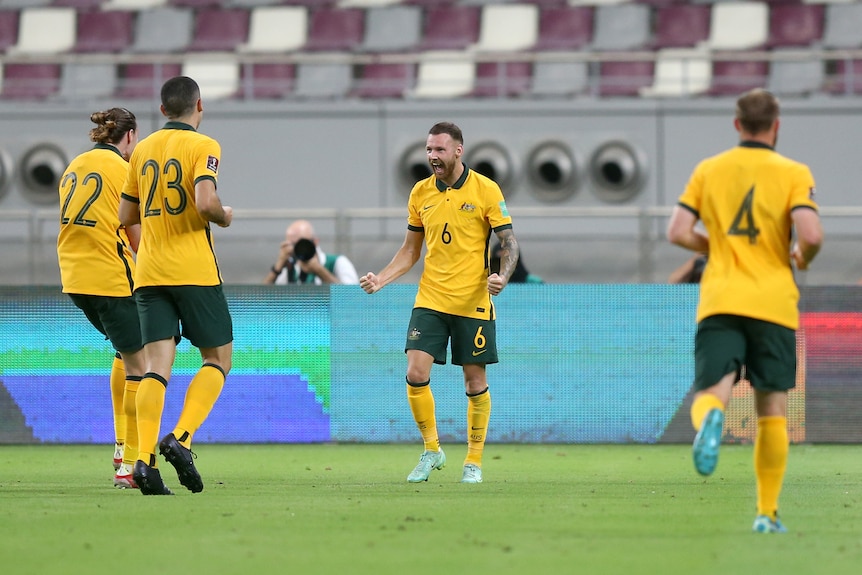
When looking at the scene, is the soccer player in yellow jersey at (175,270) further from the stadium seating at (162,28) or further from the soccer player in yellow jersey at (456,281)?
the stadium seating at (162,28)

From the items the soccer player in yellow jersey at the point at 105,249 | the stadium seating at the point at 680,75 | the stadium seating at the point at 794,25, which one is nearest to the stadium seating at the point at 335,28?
the stadium seating at the point at 680,75

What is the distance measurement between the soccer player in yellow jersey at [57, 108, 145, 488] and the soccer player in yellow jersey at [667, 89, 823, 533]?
11.6 feet

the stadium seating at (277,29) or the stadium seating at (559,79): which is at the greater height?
the stadium seating at (277,29)

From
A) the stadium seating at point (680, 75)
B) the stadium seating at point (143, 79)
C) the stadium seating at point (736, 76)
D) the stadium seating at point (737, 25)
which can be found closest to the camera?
the stadium seating at point (680, 75)

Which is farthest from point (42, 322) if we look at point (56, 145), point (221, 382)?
point (56, 145)

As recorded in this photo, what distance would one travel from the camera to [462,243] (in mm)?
8664

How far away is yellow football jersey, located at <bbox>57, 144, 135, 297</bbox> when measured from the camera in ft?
27.0

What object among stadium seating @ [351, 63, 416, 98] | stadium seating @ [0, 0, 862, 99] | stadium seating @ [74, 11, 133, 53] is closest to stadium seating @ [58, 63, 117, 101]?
stadium seating @ [0, 0, 862, 99]

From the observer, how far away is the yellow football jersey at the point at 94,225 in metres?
8.22

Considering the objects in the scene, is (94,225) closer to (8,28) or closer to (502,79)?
(502,79)

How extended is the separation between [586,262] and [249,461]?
250 inches

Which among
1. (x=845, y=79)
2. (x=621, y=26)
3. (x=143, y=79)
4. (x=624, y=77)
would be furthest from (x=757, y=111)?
(x=621, y=26)

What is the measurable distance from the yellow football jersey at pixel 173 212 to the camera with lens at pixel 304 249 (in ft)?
16.3

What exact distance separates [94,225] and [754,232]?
3953mm
